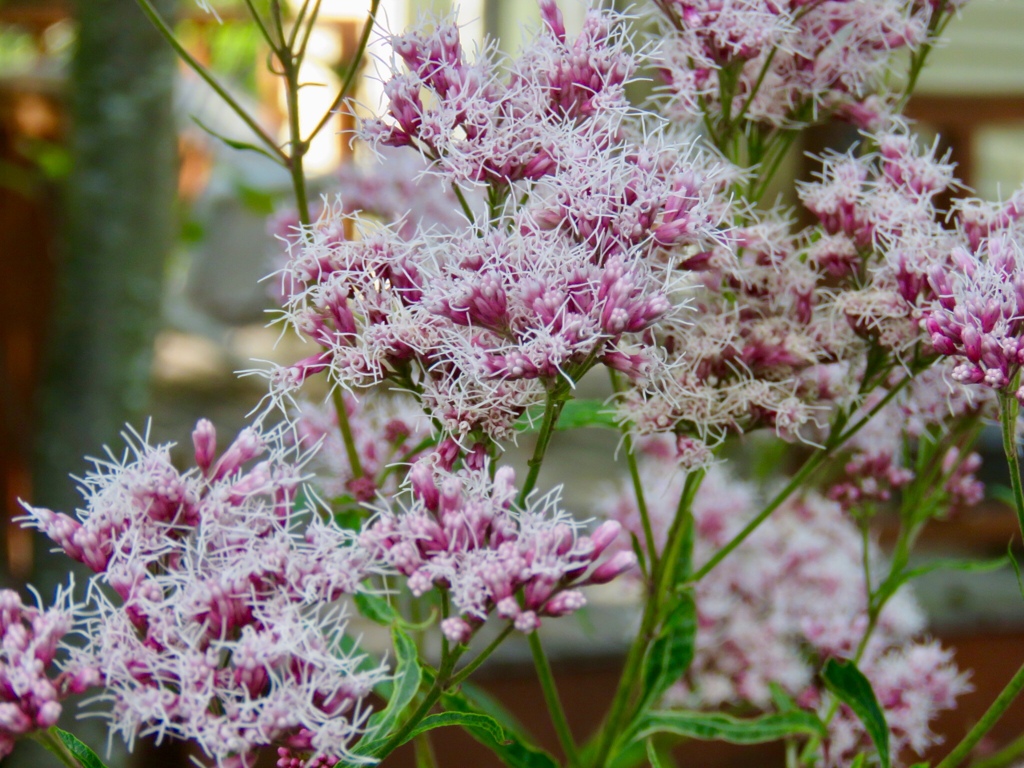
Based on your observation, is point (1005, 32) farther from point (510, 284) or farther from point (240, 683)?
point (240, 683)

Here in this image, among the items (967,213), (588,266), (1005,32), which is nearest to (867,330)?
(967,213)

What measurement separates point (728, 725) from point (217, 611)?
40 centimetres

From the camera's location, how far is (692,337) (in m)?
0.72

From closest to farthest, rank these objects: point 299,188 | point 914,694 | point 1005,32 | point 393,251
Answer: point 393,251 → point 299,188 → point 914,694 → point 1005,32

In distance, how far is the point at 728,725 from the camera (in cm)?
77

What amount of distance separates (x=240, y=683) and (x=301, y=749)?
0.05 metres

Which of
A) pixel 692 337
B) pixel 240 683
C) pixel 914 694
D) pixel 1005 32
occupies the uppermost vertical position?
pixel 1005 32

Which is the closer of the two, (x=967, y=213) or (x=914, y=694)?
(x=967, y=213)

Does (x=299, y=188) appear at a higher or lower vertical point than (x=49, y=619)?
higher

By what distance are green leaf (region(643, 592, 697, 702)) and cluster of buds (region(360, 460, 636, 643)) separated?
197 millimetres

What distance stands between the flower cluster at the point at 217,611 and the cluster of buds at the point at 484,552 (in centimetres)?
4

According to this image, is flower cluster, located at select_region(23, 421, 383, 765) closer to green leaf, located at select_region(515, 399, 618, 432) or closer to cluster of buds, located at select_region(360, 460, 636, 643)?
cluster of buds, located at select_region(360, 460, 636, 643)

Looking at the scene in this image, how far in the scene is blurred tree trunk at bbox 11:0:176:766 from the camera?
1511 mm

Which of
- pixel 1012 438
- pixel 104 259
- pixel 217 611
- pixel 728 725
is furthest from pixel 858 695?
pixel 104 259
